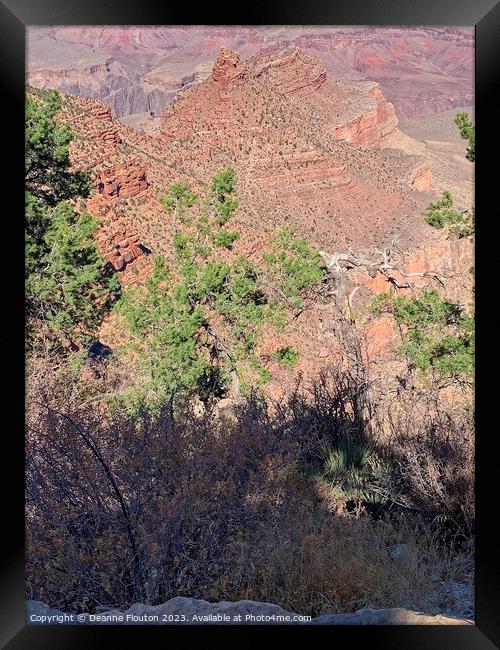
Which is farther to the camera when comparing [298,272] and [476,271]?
[298,272]

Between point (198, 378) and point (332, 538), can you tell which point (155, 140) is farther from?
point (332, 538)

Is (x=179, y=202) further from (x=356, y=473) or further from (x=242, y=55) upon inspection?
(x=242, y=55)

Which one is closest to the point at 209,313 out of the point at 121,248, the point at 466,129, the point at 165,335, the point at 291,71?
the point at 165,335

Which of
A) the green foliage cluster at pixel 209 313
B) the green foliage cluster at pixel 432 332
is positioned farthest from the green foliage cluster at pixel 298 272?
the green foliage cluster at pixel 432 332

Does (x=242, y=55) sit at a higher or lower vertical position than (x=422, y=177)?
higher

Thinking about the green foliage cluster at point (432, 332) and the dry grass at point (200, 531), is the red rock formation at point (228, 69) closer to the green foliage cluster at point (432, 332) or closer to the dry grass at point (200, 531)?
the green foliage cluster at point (432, 332)

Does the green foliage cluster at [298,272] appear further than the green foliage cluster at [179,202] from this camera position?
No


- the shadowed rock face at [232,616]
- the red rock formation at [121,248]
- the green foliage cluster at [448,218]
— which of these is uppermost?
the red rock formation at [121,248]
